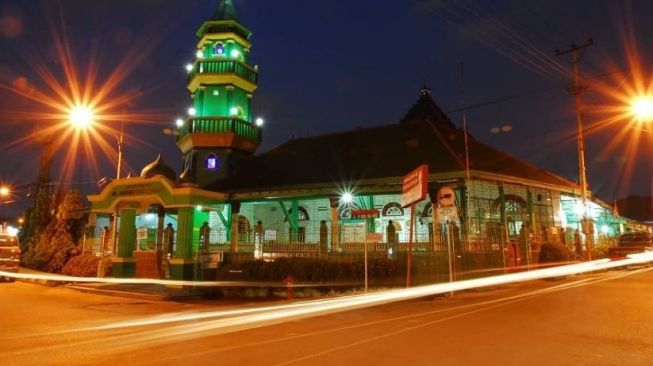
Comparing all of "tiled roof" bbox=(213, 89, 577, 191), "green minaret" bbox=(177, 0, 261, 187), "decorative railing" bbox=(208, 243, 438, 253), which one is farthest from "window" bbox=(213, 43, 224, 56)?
"decorative railing" bbox=(208, 243, 438, 253)

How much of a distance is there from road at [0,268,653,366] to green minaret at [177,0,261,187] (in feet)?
61.2

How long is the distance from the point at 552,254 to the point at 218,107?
21468 mm

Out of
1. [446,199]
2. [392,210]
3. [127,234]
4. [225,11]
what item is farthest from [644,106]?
[225,11]

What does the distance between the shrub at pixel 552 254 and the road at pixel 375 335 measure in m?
8.69

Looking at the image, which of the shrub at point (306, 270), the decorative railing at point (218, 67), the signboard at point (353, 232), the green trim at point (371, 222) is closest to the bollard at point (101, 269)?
the shrub at point (306, 270)

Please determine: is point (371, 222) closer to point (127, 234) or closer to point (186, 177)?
point (127, 234)

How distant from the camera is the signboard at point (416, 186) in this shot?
40.2ft

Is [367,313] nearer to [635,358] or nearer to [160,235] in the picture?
[635,358]

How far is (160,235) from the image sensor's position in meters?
22.3

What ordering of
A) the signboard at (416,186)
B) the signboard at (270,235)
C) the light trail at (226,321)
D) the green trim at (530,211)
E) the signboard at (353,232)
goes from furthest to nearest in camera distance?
the green trim at (530,211)
the signboard at (353,232)
the signboard at (270,235)
the signboard at (416,186)
the light trail at (226,321)

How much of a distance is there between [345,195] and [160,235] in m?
8.93

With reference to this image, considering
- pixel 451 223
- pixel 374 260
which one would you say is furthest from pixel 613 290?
pixel 374 260

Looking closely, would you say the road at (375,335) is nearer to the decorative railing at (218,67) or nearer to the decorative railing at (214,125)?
the decorative railing at (214,125)

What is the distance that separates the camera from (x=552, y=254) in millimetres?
21562
